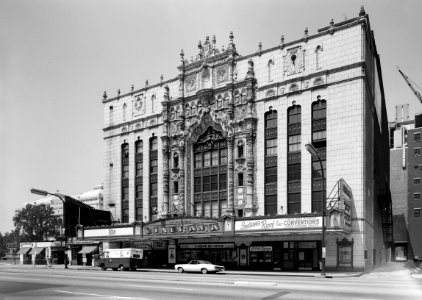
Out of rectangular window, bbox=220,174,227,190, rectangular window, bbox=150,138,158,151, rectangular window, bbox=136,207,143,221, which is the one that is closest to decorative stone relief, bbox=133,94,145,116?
rectangular window, bbox=150,138,158,151

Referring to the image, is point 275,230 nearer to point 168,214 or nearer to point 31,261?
point 168,214

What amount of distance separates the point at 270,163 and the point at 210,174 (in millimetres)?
7717

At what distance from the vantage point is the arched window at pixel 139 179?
57375 millimetres

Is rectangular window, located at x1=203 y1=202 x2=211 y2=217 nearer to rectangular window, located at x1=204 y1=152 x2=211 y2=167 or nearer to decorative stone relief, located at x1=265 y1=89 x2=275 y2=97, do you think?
rectangular window, located at x1=204 y1=152 x2=211 y2=167

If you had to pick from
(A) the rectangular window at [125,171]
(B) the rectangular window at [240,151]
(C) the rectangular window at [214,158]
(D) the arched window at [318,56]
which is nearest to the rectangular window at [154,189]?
(A) the rectangular window at [125,171]

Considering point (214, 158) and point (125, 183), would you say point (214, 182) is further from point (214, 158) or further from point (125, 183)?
point (125, 183)

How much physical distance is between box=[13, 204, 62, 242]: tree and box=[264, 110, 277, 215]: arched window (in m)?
54.4

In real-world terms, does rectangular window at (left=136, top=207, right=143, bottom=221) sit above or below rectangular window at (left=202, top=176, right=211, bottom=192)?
below

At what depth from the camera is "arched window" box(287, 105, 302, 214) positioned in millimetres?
43875

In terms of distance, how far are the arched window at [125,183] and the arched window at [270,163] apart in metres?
21.0

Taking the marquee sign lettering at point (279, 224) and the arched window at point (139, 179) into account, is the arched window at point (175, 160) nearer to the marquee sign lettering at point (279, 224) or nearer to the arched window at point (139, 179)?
the arched window at point (139, 179)

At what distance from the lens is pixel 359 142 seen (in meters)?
40.8

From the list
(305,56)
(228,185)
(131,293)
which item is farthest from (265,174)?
(131,293)

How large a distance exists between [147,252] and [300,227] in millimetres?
22077
